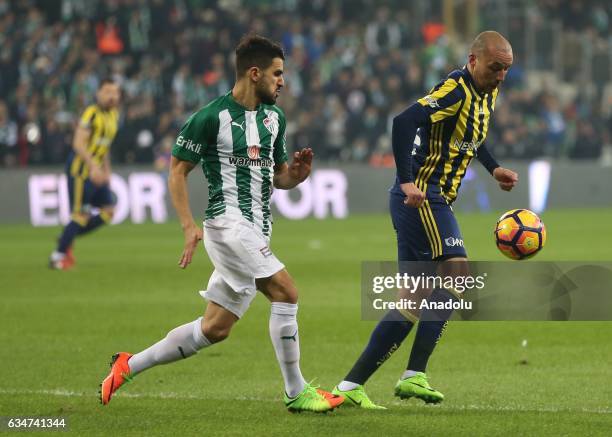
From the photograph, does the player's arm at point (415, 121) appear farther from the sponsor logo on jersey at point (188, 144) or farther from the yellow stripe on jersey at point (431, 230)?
the sponsor logo on jersey at point (188, 144)

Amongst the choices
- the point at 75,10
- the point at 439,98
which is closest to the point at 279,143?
the point at 439,98

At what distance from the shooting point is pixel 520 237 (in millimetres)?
7770

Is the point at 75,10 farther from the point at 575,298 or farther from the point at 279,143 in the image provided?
the point at 279,143

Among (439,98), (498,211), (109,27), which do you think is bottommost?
(498,211)

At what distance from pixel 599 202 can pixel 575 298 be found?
16469 mm

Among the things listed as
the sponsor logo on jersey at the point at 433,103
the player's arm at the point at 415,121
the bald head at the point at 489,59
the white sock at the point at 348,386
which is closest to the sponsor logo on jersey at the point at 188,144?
the player's arm at the point at 415,121

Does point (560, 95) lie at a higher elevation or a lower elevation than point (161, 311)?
higher

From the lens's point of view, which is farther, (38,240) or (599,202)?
(599,202)

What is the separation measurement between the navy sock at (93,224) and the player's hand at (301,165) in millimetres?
8838

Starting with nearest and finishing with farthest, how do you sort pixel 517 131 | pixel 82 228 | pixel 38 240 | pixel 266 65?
pixel 266 65, pixel 82 228, pixel 38 240, pixel 517 131

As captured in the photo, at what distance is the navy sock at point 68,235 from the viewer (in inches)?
604

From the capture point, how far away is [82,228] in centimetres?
1555

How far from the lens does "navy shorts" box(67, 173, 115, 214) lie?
15898 millimetres

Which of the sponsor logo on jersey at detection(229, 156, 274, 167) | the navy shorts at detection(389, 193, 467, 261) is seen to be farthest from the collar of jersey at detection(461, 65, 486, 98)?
the sponsor logo on jersey at detection(229, 156, 274, 167)
